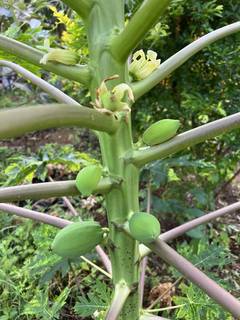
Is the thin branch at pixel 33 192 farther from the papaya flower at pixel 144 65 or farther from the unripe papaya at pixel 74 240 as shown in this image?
the papaya flower at pixel 144 65

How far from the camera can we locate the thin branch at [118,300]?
789mm

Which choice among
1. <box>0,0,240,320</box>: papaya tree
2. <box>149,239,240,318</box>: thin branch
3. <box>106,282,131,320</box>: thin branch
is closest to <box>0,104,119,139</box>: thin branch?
<box>0,0,240,320</box>: papaya tree

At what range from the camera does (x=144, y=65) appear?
0.78 m

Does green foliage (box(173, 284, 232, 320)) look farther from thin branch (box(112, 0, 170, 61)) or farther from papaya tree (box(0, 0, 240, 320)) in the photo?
thin branch (box(112, 0, 170, 61))

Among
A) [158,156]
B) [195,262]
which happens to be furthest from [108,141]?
[195,262]

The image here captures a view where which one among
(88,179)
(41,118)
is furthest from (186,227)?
(41,118)

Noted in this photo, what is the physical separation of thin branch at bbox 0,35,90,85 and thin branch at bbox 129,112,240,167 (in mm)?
153

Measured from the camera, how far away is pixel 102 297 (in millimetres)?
1095

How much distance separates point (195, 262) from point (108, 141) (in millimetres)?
510

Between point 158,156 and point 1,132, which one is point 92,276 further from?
A: point 1,132

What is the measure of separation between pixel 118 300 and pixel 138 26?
49 cm

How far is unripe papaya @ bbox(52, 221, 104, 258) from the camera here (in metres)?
0.77

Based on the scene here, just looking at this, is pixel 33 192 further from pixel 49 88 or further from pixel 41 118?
pixel 49 88

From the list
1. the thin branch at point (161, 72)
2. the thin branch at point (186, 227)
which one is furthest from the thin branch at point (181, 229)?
the thin branch at point (161, 72)
